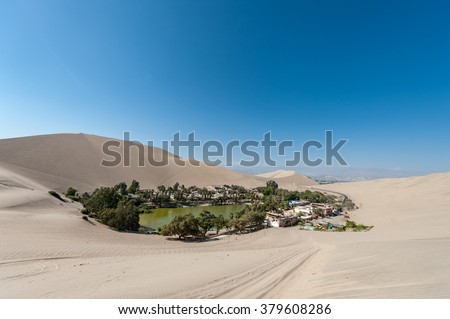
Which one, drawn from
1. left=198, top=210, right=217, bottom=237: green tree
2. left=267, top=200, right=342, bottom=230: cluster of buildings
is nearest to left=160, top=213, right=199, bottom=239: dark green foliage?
left=198, top=210, right=217, bottom=237: green tree

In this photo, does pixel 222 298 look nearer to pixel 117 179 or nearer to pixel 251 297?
pixel 251 297

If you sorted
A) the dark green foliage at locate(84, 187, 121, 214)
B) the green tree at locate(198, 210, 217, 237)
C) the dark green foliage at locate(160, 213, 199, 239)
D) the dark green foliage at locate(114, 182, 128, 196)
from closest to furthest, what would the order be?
the dark green foliage at locate(160, 213, 199, 239) < the green tree at locate(198, 210, 217, 237) < the dark green foliage at locate(84, 187, 121, 214) < the dark green foliage at locate(114, 182, 128, 196)

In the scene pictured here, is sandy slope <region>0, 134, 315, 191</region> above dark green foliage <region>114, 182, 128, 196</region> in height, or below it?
above

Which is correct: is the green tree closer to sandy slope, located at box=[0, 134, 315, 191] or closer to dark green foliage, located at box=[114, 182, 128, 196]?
dark green foliage, located at box=[114, 182, 128, 196]

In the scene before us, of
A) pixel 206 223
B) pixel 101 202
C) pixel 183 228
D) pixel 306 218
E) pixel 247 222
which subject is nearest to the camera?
pixel 183 228

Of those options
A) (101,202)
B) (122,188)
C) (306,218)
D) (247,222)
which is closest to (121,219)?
(101,202)

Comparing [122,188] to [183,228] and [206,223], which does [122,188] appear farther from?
[183,228]

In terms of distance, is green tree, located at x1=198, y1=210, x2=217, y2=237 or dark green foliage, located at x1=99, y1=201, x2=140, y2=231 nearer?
green tree, located at x1=198, y1=210, x2=217, y2=237

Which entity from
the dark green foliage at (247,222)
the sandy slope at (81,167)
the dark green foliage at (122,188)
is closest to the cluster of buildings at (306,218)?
the dark green foliage at (247,222)

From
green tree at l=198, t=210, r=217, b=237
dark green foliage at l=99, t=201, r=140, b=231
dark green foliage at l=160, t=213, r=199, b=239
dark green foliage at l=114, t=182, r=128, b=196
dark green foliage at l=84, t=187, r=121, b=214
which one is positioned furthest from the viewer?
dark green foliage at l=114, t=182, r=128, b=196
